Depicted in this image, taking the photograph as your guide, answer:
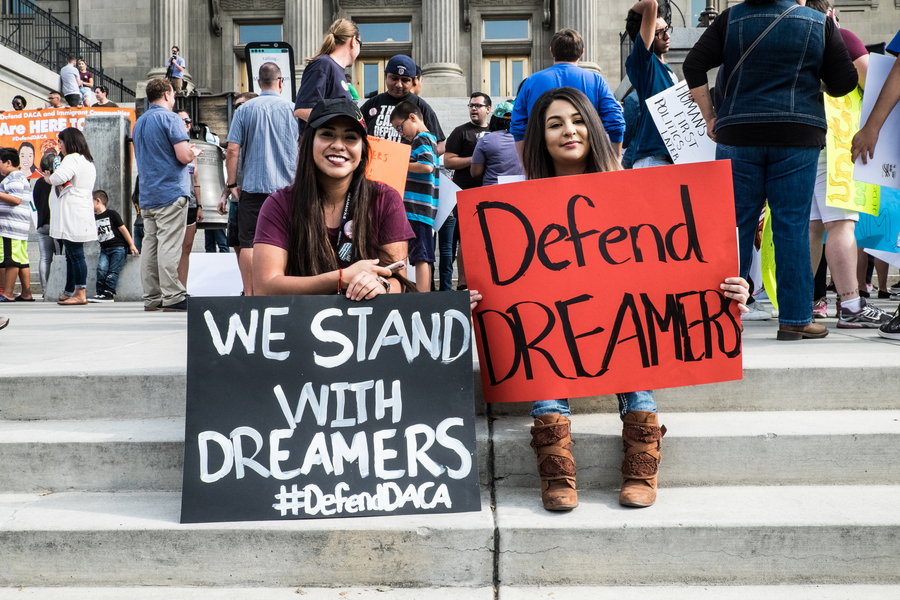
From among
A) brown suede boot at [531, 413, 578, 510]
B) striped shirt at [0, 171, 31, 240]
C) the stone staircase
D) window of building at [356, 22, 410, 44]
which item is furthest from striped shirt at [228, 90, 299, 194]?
window of building at [356, 22, 410, 44]

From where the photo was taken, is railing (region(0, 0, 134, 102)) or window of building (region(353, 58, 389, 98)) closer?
railing (region(0, 0, 134, 102))

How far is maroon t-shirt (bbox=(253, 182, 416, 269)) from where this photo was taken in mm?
2680

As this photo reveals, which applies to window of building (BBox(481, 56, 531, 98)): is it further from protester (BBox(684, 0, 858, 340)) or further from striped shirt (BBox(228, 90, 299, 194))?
protester (BBox(684, 0, 858, 340))

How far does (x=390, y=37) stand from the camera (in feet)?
84.9

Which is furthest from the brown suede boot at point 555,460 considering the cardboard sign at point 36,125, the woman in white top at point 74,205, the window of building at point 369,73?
the window of building at point 369,73

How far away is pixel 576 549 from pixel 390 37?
25667mm

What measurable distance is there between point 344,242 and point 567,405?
0.98 metres

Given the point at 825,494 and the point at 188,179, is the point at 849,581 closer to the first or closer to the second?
the point at 825,494

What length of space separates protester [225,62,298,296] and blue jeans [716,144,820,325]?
9.17 feet

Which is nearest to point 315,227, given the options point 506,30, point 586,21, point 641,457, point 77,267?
point 641,457

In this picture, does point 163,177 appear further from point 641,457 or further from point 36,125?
point 36,125

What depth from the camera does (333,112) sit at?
2.71m

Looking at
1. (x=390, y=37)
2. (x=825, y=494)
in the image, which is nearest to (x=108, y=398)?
(x=825, y=494)

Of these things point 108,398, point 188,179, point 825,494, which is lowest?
point 825,494
